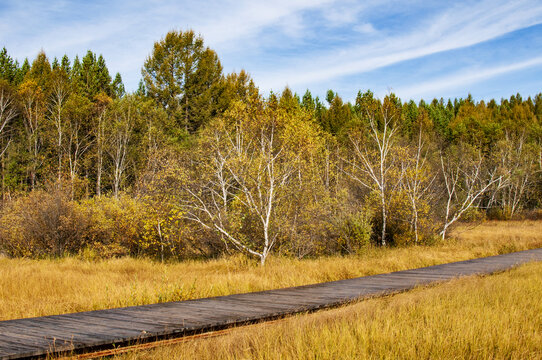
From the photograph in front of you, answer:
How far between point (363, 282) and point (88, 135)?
105 feet

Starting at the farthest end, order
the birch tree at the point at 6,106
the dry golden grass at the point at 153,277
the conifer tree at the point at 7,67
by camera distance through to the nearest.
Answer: the conifer tree at the point at 7,67 → the birch tree at the point at 6,106 → the dry golden grass at the point at 153,277

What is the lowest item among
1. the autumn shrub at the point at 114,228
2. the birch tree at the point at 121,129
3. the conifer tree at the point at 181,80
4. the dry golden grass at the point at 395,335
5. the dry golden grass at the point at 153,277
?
the dry golden grass at the point at 153,277

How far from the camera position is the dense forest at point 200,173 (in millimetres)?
15594

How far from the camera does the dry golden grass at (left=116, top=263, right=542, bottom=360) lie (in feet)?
16.8

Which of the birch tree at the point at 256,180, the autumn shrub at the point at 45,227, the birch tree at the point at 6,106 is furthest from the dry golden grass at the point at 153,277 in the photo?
the birch tree at the point at 6,106

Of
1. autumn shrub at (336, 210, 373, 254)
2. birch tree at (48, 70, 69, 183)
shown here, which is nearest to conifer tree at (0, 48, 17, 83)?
birch tree at (48, 70, 69, 183)

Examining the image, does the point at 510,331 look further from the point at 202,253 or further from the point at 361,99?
the point at 361,99

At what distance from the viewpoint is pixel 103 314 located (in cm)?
711

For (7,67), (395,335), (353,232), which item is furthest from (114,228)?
(7,67)

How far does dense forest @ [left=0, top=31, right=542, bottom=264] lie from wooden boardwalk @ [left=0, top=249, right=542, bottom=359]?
5441mm

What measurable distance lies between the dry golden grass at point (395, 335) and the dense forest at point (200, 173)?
7.59 metres

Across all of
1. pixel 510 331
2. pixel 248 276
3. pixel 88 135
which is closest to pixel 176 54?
pixel 88 135

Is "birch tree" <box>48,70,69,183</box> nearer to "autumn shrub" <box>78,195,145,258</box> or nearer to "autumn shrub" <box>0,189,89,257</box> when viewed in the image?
"autumn shrub" <box>0,189,89,257</box>

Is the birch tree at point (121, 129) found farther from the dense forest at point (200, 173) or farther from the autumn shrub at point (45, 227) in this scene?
the autumn shrub at point (45, 227)
